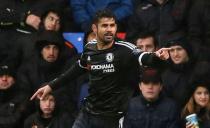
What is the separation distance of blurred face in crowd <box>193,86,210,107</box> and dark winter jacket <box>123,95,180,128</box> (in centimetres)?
29

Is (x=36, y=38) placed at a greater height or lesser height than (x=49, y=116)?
greater

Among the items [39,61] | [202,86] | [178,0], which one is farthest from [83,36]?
[202,86]

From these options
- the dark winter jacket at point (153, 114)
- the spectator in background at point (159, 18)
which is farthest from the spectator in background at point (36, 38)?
the dark winter jacket at point (153, 114)

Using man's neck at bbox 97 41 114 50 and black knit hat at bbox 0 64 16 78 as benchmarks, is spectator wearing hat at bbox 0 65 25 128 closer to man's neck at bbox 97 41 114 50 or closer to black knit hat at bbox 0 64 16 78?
black knit hat at bbox 0 64 16 78

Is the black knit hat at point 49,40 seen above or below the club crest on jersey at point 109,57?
above

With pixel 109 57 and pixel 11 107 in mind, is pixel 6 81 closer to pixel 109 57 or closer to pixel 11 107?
pixel 11 107

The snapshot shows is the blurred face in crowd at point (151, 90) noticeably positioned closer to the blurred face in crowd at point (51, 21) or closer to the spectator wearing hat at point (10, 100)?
the spectator wearing hat at point (10, 100)

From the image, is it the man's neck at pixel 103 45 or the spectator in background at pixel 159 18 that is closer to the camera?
the man's neck at pixel 103 45

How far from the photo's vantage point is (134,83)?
7.92 meters

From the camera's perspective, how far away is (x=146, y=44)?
27.7 feet

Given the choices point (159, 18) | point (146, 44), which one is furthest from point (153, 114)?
point (159, 18)

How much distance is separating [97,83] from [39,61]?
2292mm

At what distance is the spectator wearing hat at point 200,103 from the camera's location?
7.55 metres

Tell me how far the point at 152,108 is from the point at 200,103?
1.92 ft
